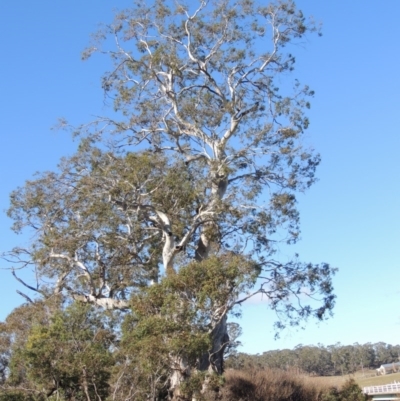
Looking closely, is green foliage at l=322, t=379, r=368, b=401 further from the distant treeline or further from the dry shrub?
the distant treeline

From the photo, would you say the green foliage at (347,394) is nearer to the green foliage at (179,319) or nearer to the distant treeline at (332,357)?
the green foliage at (179,319)

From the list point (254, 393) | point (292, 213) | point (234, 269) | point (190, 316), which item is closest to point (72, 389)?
point (190, 316)

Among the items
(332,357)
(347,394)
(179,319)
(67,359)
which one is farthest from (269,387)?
(332,357)

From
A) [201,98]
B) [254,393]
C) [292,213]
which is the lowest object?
[254,393]

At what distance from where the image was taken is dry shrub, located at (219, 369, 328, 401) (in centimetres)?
1589

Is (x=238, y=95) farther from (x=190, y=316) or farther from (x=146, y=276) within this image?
(x=190, y=316)

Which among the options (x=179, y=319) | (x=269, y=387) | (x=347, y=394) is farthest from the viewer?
(x=347, y=394)

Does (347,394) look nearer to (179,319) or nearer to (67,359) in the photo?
(179,319)

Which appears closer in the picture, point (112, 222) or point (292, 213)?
point (112, 222)

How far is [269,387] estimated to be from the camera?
53.8ft

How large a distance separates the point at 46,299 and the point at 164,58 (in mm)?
7989

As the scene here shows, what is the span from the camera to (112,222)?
16.3 m

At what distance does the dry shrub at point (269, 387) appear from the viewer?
626 inches

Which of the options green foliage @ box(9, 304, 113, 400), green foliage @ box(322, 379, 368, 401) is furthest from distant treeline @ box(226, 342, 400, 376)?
green foliage @ box(9, 304, 113, 400)
